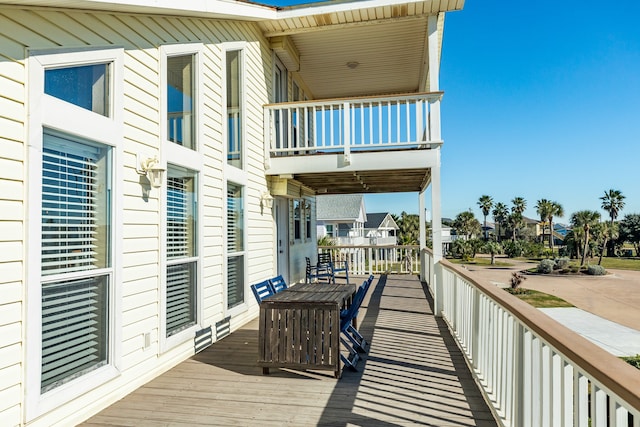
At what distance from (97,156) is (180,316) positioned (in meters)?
1.84

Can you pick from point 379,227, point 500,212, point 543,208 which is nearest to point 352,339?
point 379,227

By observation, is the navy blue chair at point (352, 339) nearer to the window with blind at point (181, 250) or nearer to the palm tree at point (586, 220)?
the window with blind at point (181, 250)

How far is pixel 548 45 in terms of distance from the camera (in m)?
25.3

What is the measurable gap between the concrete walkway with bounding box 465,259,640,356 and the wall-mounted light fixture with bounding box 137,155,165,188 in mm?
3470

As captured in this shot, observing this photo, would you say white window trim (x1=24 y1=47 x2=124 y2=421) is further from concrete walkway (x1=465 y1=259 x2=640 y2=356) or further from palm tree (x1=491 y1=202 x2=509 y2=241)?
palm tree (x1=491 y1=202 x2=509 y2=241)

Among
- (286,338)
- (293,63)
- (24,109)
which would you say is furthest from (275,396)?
(293,63)

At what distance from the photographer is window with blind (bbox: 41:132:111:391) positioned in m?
2.52

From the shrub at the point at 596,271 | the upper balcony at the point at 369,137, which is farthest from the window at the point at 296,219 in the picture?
the shrub at the point at 596,271

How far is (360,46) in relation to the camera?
7801mm

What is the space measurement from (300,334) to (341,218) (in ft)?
85.8

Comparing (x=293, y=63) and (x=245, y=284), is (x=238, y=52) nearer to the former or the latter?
(x=293, y=63)

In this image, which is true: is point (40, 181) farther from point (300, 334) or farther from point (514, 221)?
point (514, 221)

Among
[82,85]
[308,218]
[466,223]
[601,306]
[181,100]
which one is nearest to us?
[82,85]

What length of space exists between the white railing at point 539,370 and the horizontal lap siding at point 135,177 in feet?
8.91
